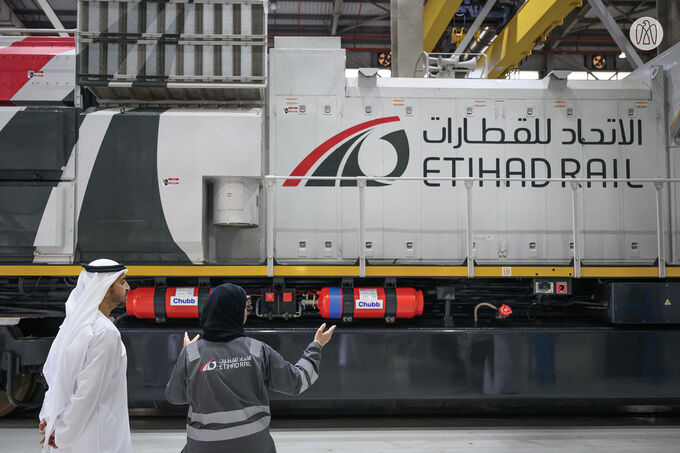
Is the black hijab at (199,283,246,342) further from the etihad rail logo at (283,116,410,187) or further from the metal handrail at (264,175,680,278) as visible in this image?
the etihad rail logo at (283,116,410,187)

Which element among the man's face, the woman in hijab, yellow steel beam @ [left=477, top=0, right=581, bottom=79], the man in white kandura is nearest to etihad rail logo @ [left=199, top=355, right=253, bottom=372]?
the woman in hijab

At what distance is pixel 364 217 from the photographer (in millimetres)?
4855

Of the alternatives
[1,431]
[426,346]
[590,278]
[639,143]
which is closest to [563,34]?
[639,143]

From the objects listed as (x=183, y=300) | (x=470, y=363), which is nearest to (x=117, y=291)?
(x=183, y=300)

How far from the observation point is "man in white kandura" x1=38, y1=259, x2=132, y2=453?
2064 millimetres

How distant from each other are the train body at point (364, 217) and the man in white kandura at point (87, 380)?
2367 millimetres

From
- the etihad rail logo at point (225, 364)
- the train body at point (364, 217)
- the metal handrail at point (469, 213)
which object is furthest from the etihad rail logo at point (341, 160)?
the etihad rail logo at point (225, 364)

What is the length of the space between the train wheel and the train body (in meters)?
0.08

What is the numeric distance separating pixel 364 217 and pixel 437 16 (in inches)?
200

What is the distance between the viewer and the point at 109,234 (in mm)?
4680

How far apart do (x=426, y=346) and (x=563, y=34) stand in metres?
14.2

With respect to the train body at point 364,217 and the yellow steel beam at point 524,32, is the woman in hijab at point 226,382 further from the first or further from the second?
the yellow steel beam at point 524,32

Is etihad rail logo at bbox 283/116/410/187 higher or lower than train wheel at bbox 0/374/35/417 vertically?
higher

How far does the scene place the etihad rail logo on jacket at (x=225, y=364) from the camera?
83.0 inches
